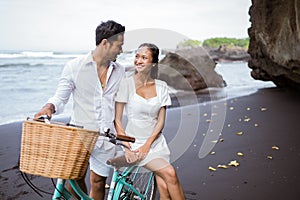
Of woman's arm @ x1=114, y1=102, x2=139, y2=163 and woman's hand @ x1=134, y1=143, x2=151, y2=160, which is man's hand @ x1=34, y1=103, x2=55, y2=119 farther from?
woman's hand @ x1=134, y1=143, x2=151, y2=160

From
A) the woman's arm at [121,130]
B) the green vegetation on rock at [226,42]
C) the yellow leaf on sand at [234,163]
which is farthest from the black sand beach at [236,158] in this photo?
the green vegetation on rock at [226,42]

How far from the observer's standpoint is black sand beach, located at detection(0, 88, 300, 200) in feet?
14.5

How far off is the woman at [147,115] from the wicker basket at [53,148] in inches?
26.2

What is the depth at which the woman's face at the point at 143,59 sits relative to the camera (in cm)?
A: 275

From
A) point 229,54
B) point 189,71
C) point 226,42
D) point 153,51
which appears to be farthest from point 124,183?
point 226,42

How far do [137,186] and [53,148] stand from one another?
151cm

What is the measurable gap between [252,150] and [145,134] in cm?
349

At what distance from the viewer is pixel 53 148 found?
2.10 meters

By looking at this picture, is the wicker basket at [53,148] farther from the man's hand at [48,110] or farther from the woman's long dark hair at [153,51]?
the woman's long dark hair at [153,51]

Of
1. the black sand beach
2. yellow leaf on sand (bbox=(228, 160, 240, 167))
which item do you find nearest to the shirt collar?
the black sand beach

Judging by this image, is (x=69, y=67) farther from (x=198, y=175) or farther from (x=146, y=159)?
(x=198, y=175)

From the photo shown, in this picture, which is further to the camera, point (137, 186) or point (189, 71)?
point (189, 71)

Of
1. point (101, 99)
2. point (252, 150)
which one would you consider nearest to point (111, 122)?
point (101, 99)

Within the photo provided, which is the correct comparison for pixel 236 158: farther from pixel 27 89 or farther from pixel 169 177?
pixel 27 89
